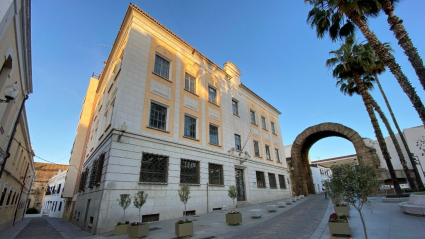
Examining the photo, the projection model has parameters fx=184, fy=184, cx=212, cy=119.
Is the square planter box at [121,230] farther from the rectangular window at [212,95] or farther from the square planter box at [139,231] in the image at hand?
the rectangular window at [212,95]

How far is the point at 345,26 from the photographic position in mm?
12375

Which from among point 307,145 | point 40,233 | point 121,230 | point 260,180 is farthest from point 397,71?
point 307,145

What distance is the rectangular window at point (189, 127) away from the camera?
14250 millimetres

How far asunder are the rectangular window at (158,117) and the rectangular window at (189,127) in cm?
187

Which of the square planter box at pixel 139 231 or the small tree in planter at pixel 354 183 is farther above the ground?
the small tree in planter at pixel 354 183

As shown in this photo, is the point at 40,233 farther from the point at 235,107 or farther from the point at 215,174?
the point at 235,107

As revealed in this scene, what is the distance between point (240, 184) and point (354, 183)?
13.3m

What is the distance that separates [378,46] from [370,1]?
296 cm

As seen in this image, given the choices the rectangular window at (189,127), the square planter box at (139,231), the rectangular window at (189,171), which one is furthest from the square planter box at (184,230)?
the rectangular window at (189,127)

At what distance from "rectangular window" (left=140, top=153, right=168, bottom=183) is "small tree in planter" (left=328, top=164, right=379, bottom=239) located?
29.6 feet

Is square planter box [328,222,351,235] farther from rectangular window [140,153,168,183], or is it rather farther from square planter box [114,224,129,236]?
rectangular window [140,153,168,183]

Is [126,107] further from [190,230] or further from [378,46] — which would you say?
[378,46]

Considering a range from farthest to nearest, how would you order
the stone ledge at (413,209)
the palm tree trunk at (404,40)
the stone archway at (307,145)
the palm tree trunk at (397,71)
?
the stone archway at (307,145) → the palm tree trunk at (397,71) → the palm tree trunk at (404,40) → the stone ledge at (413,209)

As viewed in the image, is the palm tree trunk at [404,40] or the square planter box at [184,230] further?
the palm tree trunk at [404,40]
